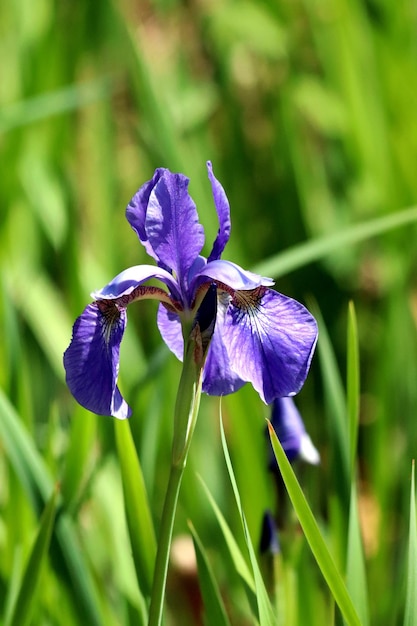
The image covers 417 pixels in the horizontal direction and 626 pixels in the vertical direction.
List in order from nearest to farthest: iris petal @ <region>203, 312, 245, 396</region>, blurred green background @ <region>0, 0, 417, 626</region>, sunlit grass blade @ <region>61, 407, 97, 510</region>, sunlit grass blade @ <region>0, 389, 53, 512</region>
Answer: iris petal @ <region>203, 312, 245, 396</region>
sunlit grass blade @ <region>0, 389, 53, 512</region>
sunlit grass blade @ <region>61, 407, 97, 510</region>
blurred green background @ <region>0, 0, 417, 626</region>

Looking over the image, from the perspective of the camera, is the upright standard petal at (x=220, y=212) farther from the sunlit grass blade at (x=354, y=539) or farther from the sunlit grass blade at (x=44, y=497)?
the sunlit grass blade at (x=44, y=497)

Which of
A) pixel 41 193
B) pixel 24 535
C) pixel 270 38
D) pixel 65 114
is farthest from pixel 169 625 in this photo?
pixel 270 38

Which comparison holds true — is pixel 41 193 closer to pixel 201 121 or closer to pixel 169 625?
pixel 201 121

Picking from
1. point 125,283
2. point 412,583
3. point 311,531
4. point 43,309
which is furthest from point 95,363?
point 43,309

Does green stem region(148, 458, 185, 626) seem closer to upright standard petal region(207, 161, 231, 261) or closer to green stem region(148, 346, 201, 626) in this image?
green stem region(148, 346, 201, 626)

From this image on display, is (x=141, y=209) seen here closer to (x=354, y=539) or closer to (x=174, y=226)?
(x=174, y=226)

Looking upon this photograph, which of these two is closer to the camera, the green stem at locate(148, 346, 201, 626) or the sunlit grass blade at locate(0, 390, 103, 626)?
the green stem at locate(148, 346, 201, 626)

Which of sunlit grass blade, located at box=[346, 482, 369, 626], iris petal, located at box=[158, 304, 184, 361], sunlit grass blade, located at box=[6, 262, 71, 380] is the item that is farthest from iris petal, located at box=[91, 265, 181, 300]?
sunlit grass blade, located at box=[6, 262, 71, 380]

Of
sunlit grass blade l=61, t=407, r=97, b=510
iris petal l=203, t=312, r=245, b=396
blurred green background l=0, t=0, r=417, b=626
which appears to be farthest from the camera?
blurred green background l=0, t=0, r=417, b=626
